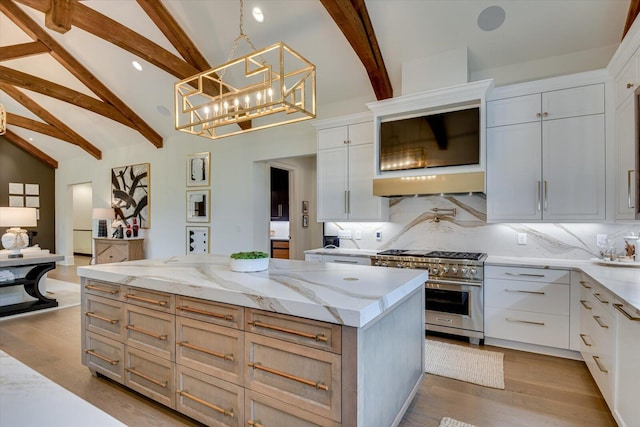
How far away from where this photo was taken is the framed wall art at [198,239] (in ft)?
20.3

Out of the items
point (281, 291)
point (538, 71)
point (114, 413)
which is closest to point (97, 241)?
point (114, 413)

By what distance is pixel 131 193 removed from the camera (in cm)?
750

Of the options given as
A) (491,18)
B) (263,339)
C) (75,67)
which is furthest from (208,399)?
(75,67)

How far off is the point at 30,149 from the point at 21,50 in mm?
5642

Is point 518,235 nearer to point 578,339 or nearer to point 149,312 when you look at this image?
point 578,339

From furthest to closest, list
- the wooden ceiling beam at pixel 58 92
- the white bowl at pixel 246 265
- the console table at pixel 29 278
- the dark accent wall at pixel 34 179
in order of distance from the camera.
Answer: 1. the dark accent wall at pixel 34 179
2. the wooden ceiling beam at pixel 58 92
3. the console table at pixel 29 278
4. the white bowl at pixel 246 265

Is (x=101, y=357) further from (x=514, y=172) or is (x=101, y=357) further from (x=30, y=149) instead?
(x=30, y=149)

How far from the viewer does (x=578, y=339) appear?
9.68 ft

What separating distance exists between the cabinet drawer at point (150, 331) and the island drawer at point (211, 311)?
136 millimetres

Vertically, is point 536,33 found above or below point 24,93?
below

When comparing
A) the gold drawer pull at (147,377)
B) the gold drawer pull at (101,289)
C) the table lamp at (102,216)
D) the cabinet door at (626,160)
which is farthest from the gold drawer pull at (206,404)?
the table lamp at (102,216)

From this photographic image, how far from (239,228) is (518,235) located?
13.4 ft

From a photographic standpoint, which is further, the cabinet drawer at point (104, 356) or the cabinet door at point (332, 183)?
the cabinet door at point (332, 183)

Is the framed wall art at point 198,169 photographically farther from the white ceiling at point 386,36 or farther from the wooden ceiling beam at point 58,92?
the wooden ceiling beam at point 58,92
